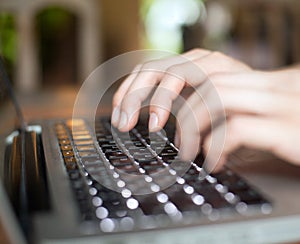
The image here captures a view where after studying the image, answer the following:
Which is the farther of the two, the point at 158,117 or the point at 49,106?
the point at 49,106

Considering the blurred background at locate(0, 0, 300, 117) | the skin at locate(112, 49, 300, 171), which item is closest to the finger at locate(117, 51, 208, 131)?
the skin at locate(112, 49, 300, 171)

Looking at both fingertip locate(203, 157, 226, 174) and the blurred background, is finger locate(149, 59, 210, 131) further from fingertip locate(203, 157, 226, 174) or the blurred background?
the blurred background

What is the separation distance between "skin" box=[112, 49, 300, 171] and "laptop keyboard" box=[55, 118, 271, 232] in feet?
0.06

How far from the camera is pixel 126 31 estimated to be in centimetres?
398

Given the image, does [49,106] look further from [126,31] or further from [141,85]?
[126,31]

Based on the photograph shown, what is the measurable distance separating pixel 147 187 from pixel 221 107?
14cm

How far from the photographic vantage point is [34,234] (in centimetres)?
25

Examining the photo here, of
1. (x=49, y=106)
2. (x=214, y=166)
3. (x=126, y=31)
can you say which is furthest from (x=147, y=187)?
(x=126, y=31)

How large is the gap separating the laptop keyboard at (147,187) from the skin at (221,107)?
0.06 feet

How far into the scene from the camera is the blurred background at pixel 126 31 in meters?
3.31

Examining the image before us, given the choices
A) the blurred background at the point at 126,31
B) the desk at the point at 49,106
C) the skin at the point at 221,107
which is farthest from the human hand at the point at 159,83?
the blurred background at the point at 126,31

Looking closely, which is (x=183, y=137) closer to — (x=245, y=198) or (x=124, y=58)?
(x=245, y=198)

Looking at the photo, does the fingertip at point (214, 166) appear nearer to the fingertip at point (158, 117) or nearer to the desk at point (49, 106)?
the fingertip at point (158, 117)

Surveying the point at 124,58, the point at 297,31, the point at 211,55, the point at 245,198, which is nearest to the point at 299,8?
the point at 297,31
